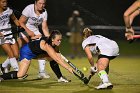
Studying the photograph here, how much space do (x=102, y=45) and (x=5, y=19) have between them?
9.29 ft

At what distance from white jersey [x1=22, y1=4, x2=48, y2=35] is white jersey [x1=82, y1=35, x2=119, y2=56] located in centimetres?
182

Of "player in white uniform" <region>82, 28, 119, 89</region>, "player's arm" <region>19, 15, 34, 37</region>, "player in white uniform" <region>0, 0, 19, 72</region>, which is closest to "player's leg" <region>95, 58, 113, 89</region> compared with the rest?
"player in white uniform" <region>82, 28, 119, 89</region>

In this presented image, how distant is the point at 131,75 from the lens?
1273 cm

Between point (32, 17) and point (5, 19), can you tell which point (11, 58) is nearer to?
point (5, 19)

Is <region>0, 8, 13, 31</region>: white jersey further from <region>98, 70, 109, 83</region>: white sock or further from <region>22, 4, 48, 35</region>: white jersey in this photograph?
<region>98, 70, 109, 83</region>: white sock

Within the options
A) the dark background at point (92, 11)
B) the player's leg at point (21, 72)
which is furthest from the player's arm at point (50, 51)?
the dark background at point (92, 11)

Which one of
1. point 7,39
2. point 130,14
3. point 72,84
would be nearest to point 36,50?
point 72,84

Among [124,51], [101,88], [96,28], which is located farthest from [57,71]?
[96,28]

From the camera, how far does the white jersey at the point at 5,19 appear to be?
11898 mm

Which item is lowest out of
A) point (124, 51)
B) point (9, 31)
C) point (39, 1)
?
point (124, 51)

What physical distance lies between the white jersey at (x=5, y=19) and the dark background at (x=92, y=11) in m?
13.8

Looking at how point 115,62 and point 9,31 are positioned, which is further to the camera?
point 115,62

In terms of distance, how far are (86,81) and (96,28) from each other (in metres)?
13.8

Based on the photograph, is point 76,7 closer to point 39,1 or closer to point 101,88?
point 39,1
